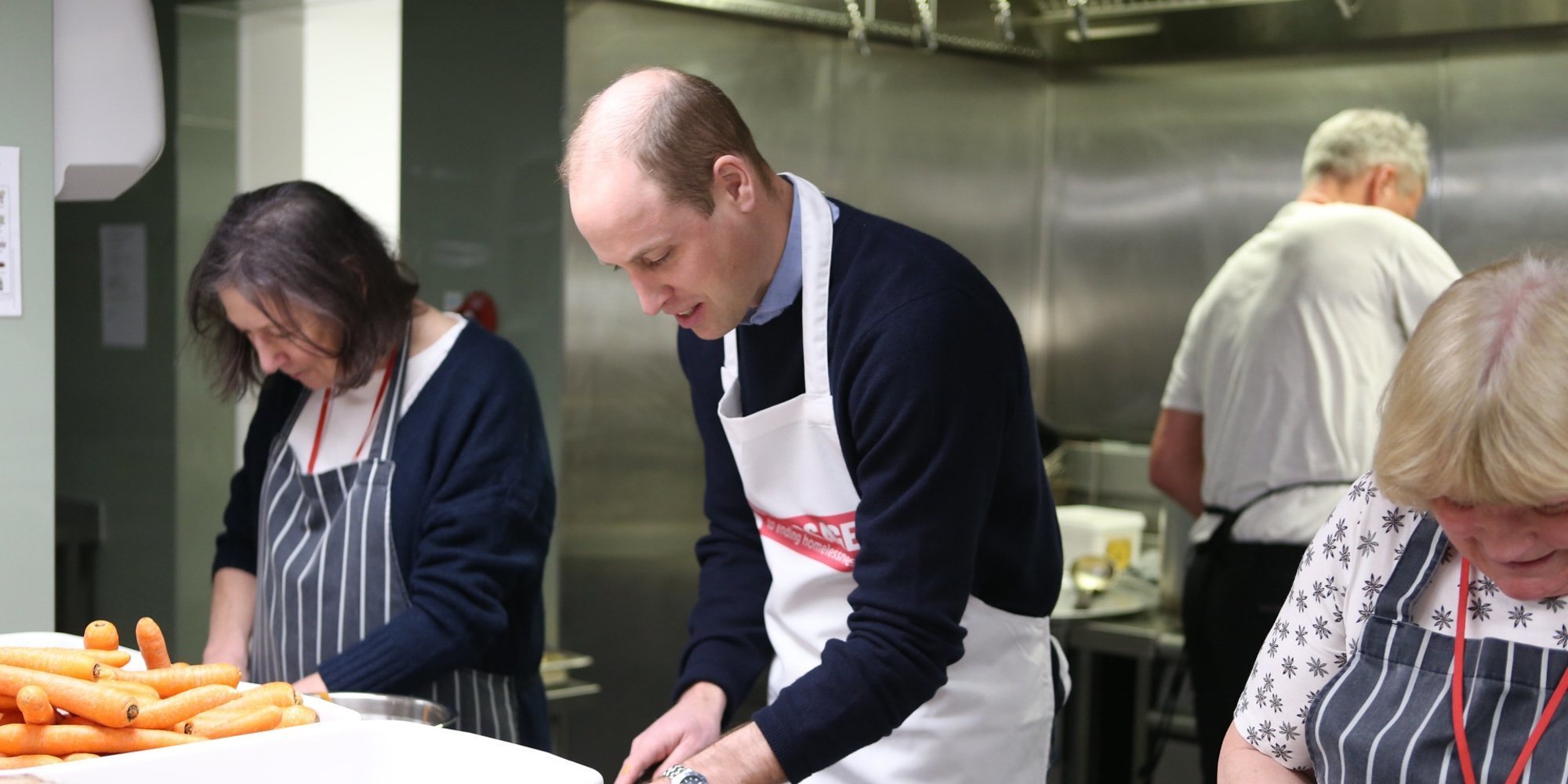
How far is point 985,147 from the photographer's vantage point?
14.5ft

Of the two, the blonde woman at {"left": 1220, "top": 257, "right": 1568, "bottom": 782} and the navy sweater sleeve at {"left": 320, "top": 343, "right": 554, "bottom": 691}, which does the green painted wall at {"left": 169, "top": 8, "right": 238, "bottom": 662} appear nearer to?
the navy sweater sleeve at {"left": 320, "top": 343, "right": 554, "bottom": 691}

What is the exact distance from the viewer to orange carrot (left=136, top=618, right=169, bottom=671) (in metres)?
1.51

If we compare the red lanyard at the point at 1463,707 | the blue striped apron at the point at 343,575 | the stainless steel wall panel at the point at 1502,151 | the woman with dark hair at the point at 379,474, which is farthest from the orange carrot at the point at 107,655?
the stainless steel wall panel at the point at 1502,151

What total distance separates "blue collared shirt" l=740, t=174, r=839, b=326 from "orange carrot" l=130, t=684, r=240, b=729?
24.0 inches

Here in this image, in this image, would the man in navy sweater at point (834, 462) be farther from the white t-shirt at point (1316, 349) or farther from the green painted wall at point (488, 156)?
the green painted wall at point (488, 156)

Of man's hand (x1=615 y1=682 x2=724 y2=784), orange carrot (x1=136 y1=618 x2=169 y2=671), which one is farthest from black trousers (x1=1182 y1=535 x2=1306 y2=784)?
orange carrot (x1=136 y1=618 x2=169 y2=671)

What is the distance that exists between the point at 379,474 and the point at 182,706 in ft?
2.23

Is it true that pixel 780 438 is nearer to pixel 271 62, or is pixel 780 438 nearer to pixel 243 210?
pixel 243 210

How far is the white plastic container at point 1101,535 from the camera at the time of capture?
12.5 feet

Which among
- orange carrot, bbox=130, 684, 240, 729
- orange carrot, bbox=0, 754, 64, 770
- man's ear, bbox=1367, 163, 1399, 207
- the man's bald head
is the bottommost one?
orange carrot, bbox=0, 754, 64, 770

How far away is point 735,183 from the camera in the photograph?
1.54 metres

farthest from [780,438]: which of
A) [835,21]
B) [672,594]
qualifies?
[835,21]

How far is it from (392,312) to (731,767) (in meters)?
0.91

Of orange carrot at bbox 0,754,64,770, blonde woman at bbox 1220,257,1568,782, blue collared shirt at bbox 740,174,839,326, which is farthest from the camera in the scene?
blue collared shirt at bbox 740,174,839,326
